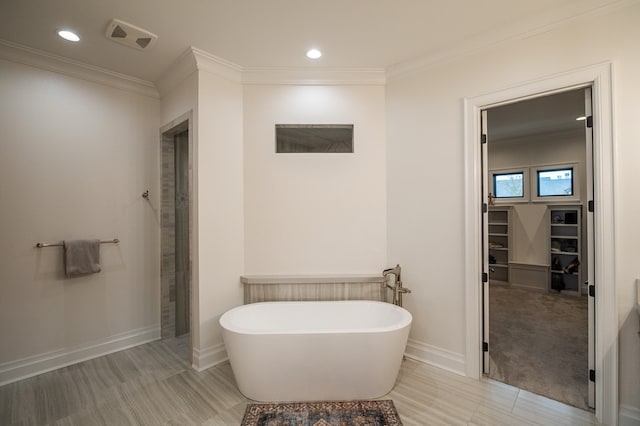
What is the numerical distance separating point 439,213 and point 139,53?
299cm

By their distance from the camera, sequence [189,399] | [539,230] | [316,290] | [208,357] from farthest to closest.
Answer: [539,230]
[316,290]
[208,357]
[189,399]

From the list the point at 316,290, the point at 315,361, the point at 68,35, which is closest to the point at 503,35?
the point at 316,290

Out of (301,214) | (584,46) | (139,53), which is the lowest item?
(301,214)

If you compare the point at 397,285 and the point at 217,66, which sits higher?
the point at 217,66

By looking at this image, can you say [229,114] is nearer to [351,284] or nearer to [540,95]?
[351,284]

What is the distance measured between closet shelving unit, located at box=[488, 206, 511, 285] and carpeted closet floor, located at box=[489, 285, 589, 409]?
82cm

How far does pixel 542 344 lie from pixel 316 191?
2809mm

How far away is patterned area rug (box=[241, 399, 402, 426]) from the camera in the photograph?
180 centimetres

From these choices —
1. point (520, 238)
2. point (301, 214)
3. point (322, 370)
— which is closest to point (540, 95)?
point (301, 214)

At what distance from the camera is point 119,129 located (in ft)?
9.48

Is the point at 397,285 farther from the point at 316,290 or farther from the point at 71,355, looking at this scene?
the point at 71,355

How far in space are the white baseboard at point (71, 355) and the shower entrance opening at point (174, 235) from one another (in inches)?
8.1

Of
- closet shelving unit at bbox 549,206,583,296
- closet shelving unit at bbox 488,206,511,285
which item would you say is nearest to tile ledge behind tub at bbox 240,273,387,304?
closet shelving unit at bbox 488,206,511,285

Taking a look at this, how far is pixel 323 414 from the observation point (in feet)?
6.17
